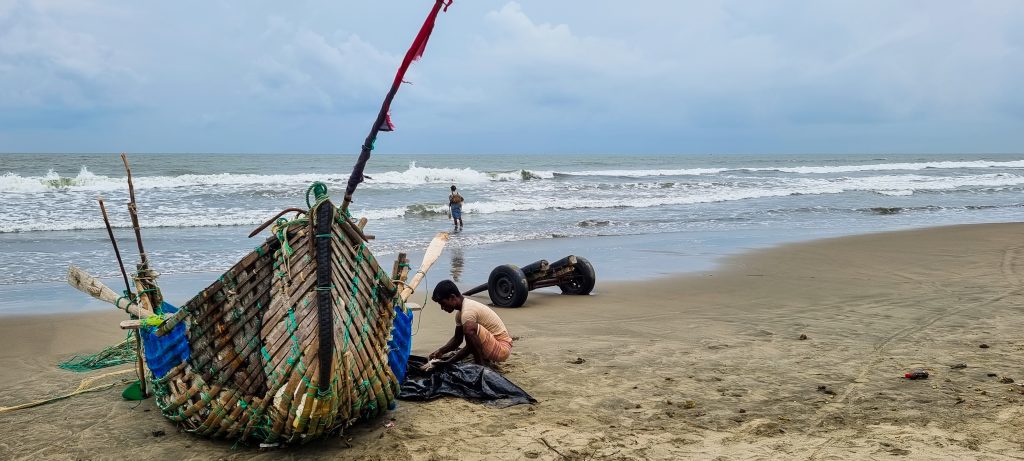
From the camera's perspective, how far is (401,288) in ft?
17.4

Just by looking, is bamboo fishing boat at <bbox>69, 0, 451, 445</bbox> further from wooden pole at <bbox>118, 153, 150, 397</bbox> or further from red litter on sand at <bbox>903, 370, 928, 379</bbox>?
red litter on sand at <bbox>903, 370, 928, 379</bbox>

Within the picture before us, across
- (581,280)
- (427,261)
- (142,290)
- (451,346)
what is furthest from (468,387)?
(581,280)

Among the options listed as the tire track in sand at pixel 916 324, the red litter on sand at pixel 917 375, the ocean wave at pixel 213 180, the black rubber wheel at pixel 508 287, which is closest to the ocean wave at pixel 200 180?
the ocean wave at pixel 213 180

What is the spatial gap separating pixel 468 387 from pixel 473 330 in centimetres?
54

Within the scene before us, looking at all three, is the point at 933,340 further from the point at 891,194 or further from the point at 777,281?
the point at 891,194

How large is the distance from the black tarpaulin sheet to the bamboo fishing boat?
55cm

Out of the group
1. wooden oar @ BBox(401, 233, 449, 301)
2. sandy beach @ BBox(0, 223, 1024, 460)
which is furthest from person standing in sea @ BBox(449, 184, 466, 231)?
wooden oar @ BBox(401, 233, 449, 301)

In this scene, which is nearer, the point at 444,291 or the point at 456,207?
the point at 444,291

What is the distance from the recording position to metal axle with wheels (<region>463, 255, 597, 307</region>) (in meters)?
8.88

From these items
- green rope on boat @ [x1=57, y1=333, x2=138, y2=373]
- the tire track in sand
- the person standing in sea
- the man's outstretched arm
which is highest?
the person standing in sea

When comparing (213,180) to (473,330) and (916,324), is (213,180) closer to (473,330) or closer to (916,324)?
(473,330)

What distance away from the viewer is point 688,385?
225 inches

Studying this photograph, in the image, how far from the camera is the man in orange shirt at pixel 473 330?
5.87 meters

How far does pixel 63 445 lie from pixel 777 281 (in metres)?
8.77
